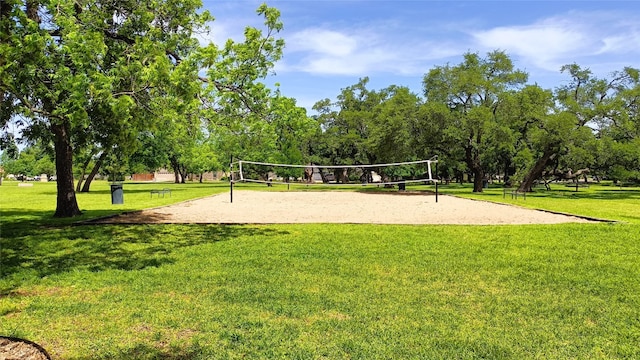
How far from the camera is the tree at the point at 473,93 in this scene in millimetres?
31672

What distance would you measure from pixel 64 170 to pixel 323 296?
38.7 ft

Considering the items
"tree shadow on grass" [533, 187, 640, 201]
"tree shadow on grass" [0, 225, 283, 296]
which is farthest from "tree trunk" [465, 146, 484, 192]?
"tree shadow on grass" [0, 225, 283, 296]

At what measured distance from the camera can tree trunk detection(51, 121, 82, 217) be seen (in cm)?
1325

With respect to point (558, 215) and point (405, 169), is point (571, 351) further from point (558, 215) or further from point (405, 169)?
point (405, 169)

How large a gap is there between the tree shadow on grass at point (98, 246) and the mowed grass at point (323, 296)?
42 mm

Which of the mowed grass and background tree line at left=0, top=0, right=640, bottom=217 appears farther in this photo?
background tree line at left=0, top=0, right=640, bottom=217

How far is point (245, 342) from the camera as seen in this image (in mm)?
3980

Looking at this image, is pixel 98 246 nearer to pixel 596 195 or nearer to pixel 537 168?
pixel 537 168

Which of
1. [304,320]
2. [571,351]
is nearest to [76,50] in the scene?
[304,320]

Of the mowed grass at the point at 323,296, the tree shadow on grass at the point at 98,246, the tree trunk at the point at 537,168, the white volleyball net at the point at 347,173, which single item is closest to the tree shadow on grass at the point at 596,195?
the tree trunk at the point at 537,168

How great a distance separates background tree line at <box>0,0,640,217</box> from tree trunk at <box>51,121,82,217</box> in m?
0.04

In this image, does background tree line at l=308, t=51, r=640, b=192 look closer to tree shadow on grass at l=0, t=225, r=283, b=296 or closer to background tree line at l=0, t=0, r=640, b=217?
background tree line at l=0, t=0, r=640, b=217

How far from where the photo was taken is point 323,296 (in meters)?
A: 5.45

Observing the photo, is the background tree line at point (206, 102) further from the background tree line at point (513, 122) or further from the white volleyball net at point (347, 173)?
the white volleyball net at point (347, 173)
